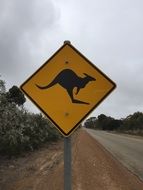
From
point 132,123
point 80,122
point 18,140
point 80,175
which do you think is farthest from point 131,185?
point 132,123

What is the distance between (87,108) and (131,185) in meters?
8.19

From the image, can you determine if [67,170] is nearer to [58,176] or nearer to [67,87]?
[67,87]

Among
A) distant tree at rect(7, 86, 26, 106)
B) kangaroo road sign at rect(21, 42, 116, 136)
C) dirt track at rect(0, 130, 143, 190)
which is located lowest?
dirt track at rect(0, 130, 143, 190)

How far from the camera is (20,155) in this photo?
19.5 meters

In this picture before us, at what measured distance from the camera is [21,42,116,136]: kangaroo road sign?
5207 millimetres

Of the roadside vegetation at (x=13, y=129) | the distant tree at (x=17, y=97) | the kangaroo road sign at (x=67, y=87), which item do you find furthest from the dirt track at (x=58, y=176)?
the kangaroo road sign at (x=67, y=87)

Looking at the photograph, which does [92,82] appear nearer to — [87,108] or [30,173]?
[87,108]

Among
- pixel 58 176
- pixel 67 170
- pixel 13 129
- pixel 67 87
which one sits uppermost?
pixel 13 129

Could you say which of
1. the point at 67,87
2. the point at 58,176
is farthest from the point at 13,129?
the point at 67,87

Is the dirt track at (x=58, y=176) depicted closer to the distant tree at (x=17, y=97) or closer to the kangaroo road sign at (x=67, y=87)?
the distant tree at (x=17, y=97)

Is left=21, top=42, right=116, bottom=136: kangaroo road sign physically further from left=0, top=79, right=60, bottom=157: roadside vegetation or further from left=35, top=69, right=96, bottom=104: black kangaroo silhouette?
left=0, top=79, right=60, bottom=157: roadside vegetation

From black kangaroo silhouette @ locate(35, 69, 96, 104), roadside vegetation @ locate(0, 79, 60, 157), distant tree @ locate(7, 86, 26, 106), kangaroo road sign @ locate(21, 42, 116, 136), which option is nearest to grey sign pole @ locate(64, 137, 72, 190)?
kangaroo road sign @ locate(21, 42, 116, 136)

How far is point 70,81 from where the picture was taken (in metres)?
5.29

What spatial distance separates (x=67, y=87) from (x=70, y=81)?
76mm
